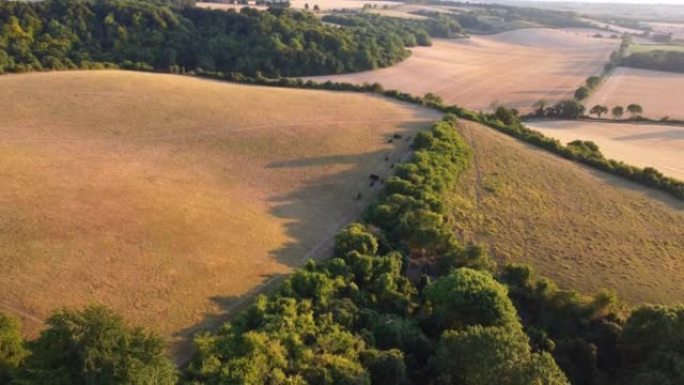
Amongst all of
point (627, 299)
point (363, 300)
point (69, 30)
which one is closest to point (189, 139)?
point (363, 300)

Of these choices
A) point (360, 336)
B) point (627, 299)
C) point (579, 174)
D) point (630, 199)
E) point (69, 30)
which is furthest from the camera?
point (69, 30)

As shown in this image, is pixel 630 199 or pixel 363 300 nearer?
pixel 363 300

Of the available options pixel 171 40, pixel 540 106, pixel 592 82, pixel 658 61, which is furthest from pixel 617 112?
pixel 171 40

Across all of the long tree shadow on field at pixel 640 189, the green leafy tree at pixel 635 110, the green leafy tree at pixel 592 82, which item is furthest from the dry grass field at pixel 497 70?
the long tree shadow on field at pixel 640 189

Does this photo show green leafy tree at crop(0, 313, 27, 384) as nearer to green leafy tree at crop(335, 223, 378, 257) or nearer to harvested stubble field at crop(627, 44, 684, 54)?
green leafy tree at crop(335, 223, 378, 257)

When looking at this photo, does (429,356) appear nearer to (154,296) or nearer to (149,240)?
(154,296)

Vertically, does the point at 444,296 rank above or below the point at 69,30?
below
